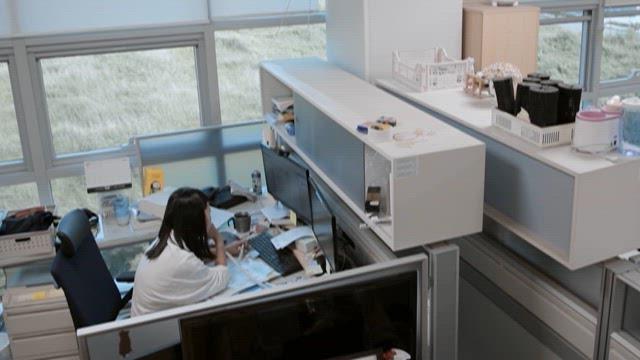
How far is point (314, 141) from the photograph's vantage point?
285 centimetres


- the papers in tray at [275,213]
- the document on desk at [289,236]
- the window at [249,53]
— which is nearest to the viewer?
the document on desk at [289,236]

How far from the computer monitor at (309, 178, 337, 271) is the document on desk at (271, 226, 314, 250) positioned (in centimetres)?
19

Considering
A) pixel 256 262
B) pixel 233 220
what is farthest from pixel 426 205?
pixel 233 220

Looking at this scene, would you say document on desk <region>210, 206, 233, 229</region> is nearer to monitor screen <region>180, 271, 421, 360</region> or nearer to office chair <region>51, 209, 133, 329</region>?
office chair <region>51, 209, 133, 329</region>

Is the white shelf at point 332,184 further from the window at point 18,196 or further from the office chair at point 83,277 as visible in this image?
the window at point 18,196

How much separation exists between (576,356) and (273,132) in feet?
6.81

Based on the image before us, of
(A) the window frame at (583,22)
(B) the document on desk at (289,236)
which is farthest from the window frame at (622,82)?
(B) the document on desk at (289,236)

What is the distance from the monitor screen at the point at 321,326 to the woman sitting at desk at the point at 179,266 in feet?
3.05

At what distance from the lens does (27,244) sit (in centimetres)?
335

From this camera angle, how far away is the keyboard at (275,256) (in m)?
2.99

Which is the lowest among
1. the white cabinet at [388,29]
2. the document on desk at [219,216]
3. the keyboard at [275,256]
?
the keyboard at [275,256]

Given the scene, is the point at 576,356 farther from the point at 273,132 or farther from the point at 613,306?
the point at 273,132

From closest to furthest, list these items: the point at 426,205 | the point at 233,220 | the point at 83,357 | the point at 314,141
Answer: the point at 83,357
the point at 426,205
the point at 314,141
the point at 233,220

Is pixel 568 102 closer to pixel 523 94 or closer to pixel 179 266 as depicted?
pixel 523 94
